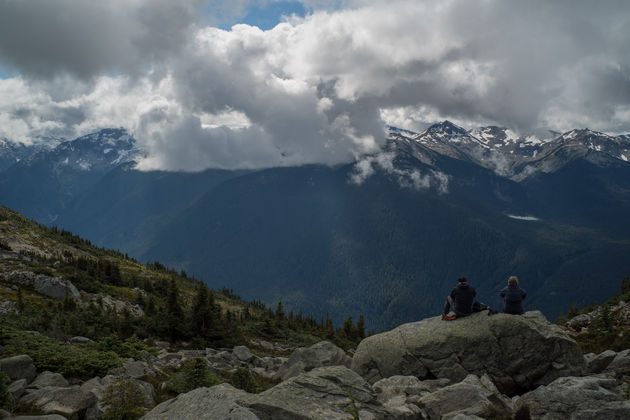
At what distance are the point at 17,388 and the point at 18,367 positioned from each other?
219 centimetres

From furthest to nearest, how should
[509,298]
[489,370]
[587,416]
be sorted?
[509,298] → [489,370] → [587,416]

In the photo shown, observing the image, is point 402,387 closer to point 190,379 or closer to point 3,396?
point 190,379

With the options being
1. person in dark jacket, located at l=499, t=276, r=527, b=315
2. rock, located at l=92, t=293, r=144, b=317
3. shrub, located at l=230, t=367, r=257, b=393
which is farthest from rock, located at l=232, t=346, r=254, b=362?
rock, located at l=92, t=293, r=144, b=317

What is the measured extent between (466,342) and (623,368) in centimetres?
713

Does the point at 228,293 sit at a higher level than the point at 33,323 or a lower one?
higher

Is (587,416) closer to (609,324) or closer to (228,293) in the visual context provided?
(609,324)

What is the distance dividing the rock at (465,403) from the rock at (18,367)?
16195mm

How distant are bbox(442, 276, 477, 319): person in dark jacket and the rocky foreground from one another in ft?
2.16

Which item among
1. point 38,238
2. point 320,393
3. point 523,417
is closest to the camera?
point 523,417

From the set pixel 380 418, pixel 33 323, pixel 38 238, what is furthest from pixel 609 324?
pixel 38 238

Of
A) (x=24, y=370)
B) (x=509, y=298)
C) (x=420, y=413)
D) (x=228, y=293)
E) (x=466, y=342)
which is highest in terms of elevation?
(x=228, y=293)

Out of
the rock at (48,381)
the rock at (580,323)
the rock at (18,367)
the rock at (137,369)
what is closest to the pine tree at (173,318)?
the rock at (137,369)

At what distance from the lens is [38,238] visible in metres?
101

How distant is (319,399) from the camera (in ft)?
41.8
